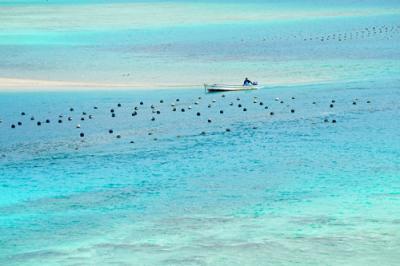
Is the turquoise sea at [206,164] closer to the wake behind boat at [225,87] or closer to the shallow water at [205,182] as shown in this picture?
the shallow water at [205,182]

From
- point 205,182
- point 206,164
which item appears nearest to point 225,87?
point 206,164

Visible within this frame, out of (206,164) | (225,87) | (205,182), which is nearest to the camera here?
(205,182)

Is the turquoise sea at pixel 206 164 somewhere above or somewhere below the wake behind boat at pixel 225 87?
below

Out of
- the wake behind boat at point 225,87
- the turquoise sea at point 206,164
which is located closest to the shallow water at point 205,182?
the turquoise sea at point 206,164

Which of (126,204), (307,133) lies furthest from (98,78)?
(126,204)

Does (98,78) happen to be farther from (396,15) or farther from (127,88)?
(396,15)

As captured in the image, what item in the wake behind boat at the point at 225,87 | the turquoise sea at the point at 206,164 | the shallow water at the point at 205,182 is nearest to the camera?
the shallow water at the point at 205,182

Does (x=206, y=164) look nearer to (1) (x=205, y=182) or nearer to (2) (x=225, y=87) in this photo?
(1) (x=205, y=182)
